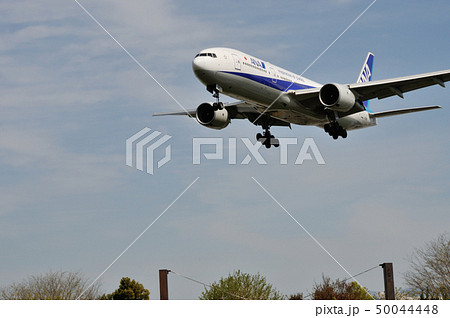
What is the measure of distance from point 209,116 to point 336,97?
695cm

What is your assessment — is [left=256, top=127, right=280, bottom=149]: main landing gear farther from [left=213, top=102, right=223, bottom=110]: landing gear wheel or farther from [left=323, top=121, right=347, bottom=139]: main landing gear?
[left=213, top=102, right=223, bottom=110]: landing gear wheel

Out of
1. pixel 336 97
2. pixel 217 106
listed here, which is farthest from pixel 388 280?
pixel 217 106

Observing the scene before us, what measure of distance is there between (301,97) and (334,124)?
3.12m

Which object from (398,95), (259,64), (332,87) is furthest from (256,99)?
(398,95)

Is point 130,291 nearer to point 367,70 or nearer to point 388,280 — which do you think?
point 367,70

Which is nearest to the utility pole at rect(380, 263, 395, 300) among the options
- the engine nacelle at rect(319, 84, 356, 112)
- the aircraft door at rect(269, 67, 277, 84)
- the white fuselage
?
the engine nacelle at rect(319, 84, 356, 112)

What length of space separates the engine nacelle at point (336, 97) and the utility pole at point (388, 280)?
421 inches

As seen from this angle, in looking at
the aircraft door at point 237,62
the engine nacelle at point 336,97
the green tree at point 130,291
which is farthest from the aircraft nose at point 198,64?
the green tree at point 130,291

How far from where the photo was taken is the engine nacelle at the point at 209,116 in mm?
39156

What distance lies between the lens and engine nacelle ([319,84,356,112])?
37.7 metres

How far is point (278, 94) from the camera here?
124 feet

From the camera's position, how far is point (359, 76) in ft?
178

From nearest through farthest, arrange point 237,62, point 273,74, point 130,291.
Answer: point 237,62 → point 273,74 → point 130,291
